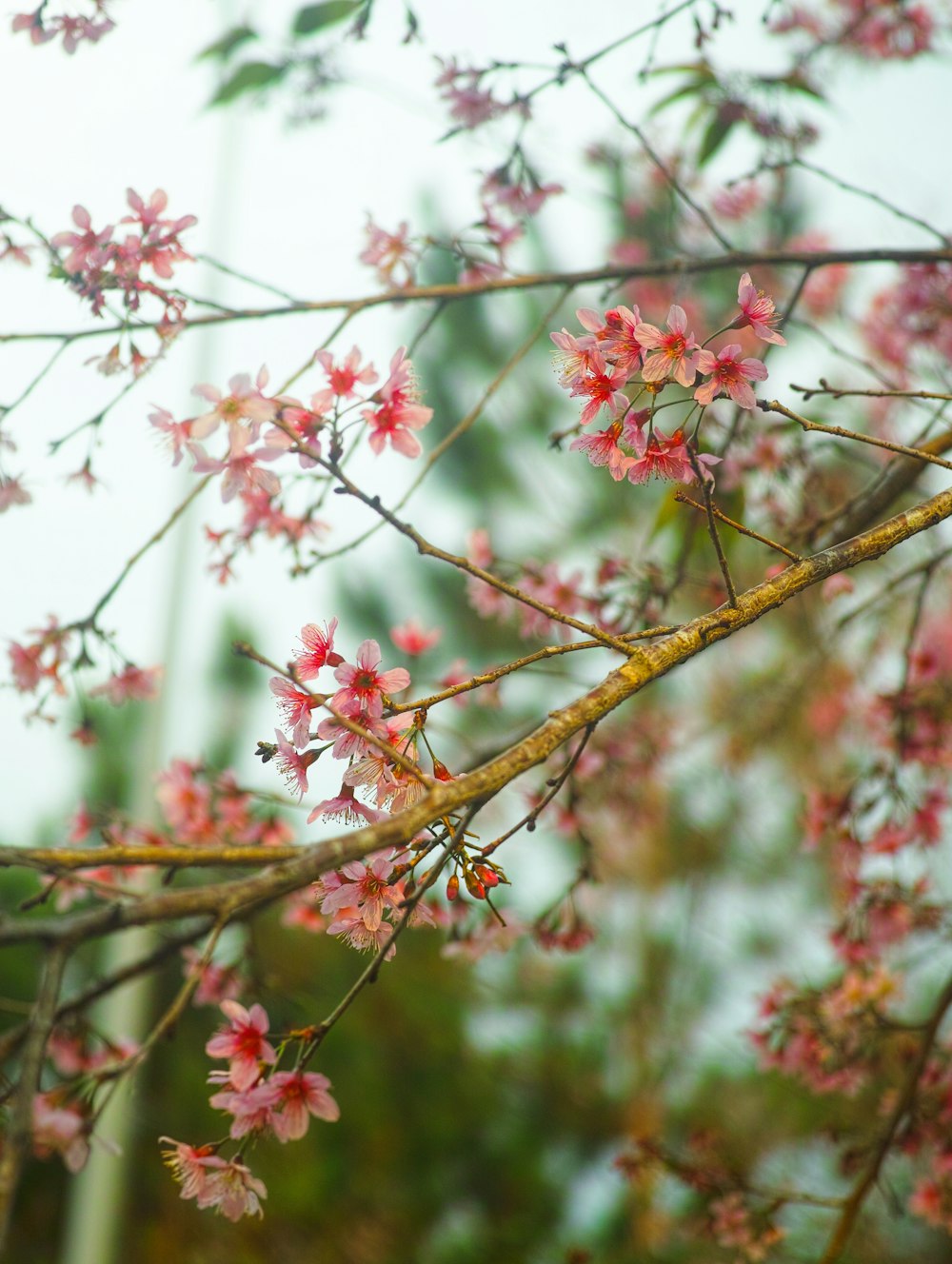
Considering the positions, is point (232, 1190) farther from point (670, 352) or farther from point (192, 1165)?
point (670, 352)

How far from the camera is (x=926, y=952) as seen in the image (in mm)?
1836

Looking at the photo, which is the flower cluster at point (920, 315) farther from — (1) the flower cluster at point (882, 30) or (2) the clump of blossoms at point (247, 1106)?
(2) the clump of blossoms at point (247, 1106)

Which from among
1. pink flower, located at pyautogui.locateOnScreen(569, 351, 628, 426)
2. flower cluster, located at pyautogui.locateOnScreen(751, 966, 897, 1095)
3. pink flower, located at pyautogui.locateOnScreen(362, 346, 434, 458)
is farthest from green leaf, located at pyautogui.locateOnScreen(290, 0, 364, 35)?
flower cluster, located at pyautogui.locateOnScreen(751, 966, 897, 1095)

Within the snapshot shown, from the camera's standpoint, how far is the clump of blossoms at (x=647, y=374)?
0.89m

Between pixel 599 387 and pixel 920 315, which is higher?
pixel 920 315

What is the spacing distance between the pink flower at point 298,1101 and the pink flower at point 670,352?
0.64 meters

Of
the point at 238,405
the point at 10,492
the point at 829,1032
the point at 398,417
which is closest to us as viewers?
the point at 238,405

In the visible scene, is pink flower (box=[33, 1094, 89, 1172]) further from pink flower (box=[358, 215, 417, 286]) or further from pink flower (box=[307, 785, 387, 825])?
pink flower (box=[358, 215, 417, 286])

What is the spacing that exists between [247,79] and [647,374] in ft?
3.12

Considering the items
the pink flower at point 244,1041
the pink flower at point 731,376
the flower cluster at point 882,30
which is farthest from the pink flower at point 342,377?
the flower cluster at point 882,30

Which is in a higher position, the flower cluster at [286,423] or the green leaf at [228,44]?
the green leaf at [228,44]

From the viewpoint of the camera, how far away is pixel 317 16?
1.35 metres

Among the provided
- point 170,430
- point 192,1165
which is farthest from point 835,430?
point 192,1165

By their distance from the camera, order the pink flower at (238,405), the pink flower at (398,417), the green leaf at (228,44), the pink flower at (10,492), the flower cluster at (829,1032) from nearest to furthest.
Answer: the pink flower at (238,405)
the pink flower at (398,417)
the pink flower at (10,492)
the green leaf at (228,44)
the flower cluster at (829,1032)
